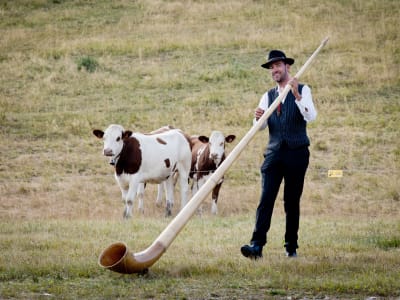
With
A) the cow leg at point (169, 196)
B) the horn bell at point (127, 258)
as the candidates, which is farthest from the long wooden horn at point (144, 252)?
the cow leg at point (169, 196)

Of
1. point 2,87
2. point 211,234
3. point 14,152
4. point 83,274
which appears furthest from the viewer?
point 2,87

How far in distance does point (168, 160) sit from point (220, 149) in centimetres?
172

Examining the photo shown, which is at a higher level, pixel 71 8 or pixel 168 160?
pixel 71 8

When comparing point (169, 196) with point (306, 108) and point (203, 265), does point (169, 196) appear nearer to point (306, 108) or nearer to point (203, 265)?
point (203, 265)

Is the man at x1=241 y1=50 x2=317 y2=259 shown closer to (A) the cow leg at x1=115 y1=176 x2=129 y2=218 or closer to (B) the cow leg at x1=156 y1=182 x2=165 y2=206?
(A) the cow leg at x1=115 y1=176 x2=129 y2=218

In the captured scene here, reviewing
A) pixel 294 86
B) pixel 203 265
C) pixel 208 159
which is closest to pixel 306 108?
pixel 294 86

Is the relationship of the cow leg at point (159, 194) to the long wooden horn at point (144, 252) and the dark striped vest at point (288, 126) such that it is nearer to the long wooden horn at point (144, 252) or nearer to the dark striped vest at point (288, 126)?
the dark striped vest at point (288, 126)

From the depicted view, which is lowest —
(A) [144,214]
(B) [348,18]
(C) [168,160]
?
(A) [144,214]

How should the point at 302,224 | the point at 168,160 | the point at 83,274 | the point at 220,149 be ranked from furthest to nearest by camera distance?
the point at 220,149 → the point at 168,160 → the point at 302,224 → the point at 83,274

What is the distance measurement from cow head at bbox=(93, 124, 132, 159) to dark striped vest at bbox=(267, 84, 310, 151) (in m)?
6.87

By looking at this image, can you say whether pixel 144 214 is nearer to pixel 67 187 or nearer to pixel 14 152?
pixel 67 187

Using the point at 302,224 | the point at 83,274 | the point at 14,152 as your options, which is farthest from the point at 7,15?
the point at 83,274

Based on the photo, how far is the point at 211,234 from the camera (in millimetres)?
12477

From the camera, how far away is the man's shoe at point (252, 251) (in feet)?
32.3
